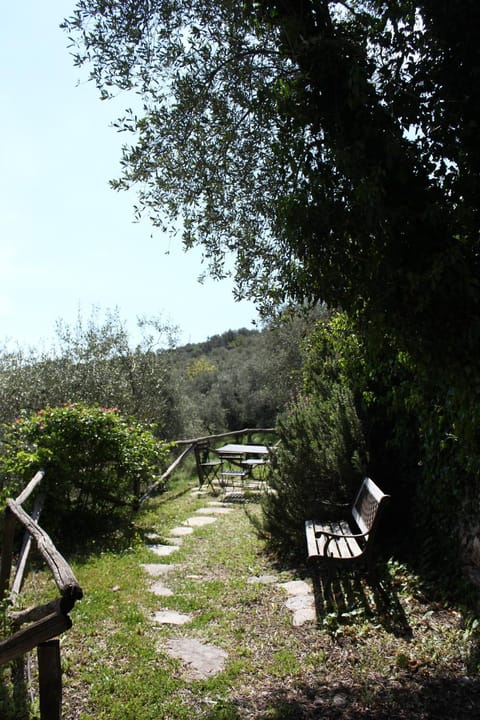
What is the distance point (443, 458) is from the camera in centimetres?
439

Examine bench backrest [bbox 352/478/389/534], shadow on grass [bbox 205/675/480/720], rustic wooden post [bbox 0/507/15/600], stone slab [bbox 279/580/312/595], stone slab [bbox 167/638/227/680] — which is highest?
rustic wooden post [bbox 0/507/15/600]

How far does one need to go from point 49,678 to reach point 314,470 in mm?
4120

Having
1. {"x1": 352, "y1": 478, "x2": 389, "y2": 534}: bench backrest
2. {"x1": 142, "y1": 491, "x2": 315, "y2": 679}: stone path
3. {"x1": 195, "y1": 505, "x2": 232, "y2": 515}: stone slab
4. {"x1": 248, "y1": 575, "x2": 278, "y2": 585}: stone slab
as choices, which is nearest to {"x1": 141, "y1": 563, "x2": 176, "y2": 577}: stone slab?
{"x1": 142, "y1": 491, "x2": 315, "y2": 679}: stone path

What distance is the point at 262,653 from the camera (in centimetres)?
358

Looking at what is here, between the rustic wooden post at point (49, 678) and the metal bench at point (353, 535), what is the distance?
248 centimetres

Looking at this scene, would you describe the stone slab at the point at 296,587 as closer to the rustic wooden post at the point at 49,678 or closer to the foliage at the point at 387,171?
the foliage at the point at 387,171

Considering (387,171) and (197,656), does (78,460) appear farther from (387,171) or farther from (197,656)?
(387,171)

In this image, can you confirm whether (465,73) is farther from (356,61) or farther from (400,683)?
(400,683)

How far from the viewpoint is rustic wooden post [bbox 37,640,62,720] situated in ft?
6.84

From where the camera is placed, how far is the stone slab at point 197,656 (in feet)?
10.8

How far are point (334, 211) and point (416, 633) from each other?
2987 mm

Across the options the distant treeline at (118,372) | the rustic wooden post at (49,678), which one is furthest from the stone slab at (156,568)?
the distant treeline at (118,372)

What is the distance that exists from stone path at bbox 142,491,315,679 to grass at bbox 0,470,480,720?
2.8 inches

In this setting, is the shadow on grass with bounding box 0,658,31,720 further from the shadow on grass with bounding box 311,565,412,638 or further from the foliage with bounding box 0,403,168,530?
the foliage with bounding box 0,403,168,530
